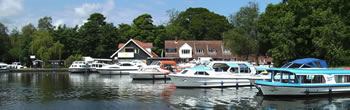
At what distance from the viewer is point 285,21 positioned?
45.3 m

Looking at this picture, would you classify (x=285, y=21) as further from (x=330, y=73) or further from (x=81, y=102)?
(x=81, y=102)

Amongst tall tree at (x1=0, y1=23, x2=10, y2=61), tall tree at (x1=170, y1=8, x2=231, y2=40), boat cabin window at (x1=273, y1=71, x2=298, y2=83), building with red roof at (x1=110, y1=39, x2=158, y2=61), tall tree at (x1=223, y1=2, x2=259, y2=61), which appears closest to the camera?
boat cabin window at (x1=273, y1=71, x2=298, y2=83)

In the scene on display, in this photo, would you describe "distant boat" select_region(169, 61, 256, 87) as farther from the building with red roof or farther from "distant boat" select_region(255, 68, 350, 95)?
the building with red roof

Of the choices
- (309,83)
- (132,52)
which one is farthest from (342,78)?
(132,52)

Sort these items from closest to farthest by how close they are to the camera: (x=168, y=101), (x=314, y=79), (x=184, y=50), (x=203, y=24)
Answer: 1. (x=168, y=101)
2. (x=314, y=79)
3. (x=184, y=50)
4. (x=203, y=24)

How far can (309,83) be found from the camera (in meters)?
25.8

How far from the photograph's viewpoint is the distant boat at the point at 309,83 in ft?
81.1

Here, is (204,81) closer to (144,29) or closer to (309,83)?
(309,83)

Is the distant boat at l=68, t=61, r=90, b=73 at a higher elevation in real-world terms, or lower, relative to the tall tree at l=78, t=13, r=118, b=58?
lower

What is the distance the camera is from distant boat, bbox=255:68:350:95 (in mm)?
24734

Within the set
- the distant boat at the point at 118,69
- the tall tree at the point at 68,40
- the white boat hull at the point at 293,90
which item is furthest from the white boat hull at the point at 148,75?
the tall tree at the point at 68,40

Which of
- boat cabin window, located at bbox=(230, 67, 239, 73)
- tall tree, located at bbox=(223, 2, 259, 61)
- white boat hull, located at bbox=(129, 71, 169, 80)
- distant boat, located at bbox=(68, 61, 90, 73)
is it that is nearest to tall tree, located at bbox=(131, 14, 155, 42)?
distant boat, located at bbox=(68, 61, 90, 73)

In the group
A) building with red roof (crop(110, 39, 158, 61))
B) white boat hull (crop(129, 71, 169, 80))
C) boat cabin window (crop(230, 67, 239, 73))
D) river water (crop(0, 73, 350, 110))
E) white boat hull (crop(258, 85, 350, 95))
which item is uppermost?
building with red roof (crop(110, 39, 158, 61))

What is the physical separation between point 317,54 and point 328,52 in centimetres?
540
